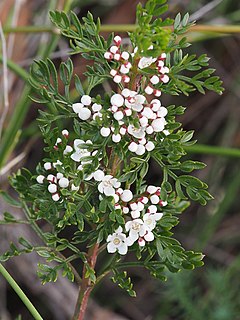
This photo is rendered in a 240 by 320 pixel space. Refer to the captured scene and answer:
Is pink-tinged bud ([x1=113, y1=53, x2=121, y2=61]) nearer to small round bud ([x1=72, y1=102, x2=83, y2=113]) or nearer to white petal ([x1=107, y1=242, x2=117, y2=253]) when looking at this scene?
small round bud ([x1=72, y1=102, x2=83, y2=113])

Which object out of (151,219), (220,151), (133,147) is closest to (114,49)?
(133,147)

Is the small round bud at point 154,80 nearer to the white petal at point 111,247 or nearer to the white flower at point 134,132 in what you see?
the white flower at point 134,132

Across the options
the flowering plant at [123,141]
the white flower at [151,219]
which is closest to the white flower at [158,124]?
the flowering plant at [123,141]

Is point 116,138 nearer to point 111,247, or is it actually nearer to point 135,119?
point 135,119

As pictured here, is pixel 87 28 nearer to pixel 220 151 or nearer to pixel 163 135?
pixel 163 135

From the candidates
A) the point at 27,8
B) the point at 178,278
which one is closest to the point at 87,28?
the point at 178,278

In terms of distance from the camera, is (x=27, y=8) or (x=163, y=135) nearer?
(x=163, y=135)

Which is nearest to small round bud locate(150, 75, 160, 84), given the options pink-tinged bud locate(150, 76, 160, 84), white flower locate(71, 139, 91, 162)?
pink-tinged bud locate(150, 76, 160, 84)
